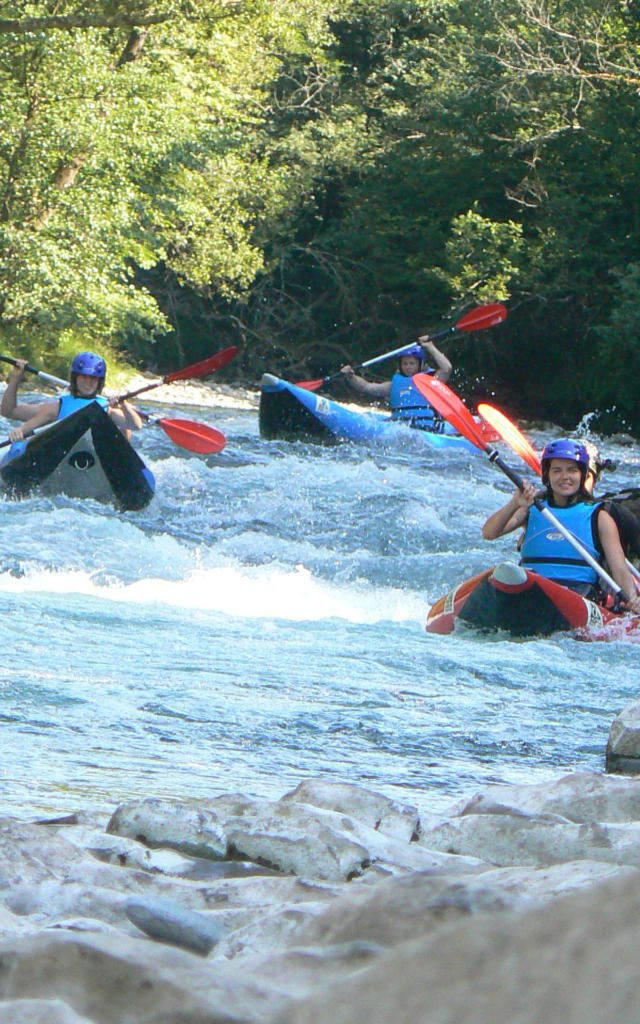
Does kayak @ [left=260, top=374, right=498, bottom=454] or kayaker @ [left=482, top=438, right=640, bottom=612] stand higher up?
kayak @ [left=260, top=374, right=498, bottom=454]

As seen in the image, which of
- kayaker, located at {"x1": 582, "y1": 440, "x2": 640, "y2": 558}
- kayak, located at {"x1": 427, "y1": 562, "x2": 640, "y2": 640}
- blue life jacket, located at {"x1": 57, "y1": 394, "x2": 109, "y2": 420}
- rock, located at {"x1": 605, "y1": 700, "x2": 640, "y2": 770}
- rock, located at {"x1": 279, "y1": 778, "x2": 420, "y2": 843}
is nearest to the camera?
rock, located at {"x1": 279, "y1": 778, "x2": 420, "y2": 843}

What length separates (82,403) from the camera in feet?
31.2

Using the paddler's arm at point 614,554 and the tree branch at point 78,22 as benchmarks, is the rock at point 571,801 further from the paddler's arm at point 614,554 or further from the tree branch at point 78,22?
the tree branch at point 78,22

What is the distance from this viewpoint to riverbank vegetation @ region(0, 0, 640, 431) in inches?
682

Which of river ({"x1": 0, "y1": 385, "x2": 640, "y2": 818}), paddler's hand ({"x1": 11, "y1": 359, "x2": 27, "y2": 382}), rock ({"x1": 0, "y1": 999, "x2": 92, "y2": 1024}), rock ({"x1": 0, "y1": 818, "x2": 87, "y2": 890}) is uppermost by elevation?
paddler's hand ({"x1": 11, "y1": 359, "x2": 27, "y2": 382})

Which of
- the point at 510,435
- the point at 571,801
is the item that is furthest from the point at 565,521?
the point at 571,801

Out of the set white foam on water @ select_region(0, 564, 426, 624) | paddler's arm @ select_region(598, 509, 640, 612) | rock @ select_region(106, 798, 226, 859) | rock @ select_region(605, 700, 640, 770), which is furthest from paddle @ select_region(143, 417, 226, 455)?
rock @ select_region(106, 798, 226, 859)

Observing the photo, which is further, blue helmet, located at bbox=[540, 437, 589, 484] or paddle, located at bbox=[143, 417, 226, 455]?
paddle, located at bbox=[143, 417, 226, 455]

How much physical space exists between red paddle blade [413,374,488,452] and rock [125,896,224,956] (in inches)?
231

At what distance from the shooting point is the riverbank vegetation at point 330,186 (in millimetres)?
17312

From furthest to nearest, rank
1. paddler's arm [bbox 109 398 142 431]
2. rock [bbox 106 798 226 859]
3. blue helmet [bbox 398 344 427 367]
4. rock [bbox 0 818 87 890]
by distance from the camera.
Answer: blue helmet [bbox 398 344 427 367]
paddler's arm [bbox 109 398 142 431]
rock [bbox 106 798 226 859]
rock [bbox 0 818 87 890]

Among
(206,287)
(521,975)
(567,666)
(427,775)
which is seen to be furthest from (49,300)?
(521,975)

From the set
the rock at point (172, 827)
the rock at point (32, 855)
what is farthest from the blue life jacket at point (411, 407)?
the rock at point (32, 855)

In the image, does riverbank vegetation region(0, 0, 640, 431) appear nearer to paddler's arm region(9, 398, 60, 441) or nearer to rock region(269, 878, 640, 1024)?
paddler's arm region(9, 398, 60, 441)
